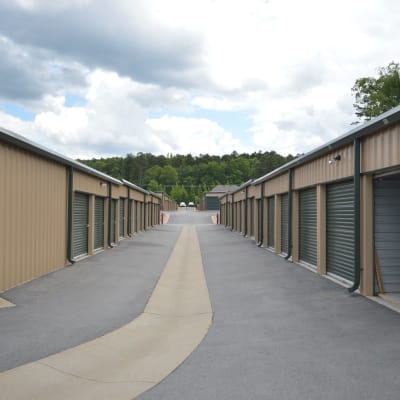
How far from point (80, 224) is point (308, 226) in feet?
26.2

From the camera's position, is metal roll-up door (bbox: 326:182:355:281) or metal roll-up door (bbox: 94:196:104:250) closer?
metal roll-up door (bbox: 326:182:355:281)

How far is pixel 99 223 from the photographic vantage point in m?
19.1

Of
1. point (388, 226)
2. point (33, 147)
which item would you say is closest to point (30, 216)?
point (33, 147)

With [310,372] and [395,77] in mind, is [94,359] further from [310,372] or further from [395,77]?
[395,77]

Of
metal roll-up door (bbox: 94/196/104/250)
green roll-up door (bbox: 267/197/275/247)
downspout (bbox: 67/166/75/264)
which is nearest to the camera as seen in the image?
downspout (bbox: 67/166/75/264)

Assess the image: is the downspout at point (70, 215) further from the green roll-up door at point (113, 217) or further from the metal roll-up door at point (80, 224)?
the green roll-up door at point (113, 217)

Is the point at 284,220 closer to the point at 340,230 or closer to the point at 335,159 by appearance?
the point at 340,230

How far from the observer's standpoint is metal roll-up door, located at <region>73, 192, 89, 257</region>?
15.1m

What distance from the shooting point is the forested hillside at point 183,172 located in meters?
126

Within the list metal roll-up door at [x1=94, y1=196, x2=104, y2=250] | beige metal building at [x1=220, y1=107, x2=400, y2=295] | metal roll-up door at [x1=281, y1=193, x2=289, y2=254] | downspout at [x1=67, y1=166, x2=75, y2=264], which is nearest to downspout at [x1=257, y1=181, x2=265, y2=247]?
metal roll-up door at [x1=281, y1=193, x2=289, y2=254]

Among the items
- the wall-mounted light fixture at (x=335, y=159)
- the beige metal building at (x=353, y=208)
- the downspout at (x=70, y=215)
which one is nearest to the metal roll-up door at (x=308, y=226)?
the beige metal building at (x=353, y=208)

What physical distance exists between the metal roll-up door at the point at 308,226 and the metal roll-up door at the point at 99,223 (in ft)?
28.4

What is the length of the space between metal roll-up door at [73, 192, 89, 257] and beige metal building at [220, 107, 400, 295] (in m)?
7.37

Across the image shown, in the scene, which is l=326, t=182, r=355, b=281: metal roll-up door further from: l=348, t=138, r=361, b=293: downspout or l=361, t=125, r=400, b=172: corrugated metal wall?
l=361, t=125, r=400, b=172: corrugated metal wall
